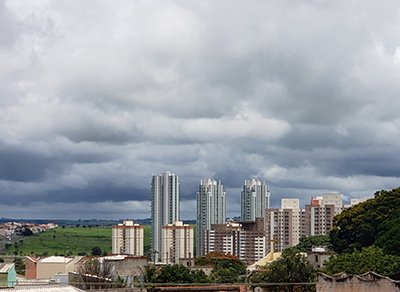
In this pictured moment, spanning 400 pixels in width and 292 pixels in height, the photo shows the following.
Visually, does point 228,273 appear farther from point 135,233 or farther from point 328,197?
point 328,197

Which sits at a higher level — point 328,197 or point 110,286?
point 328,197

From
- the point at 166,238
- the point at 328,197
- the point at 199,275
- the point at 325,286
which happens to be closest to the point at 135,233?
the point at 166,238

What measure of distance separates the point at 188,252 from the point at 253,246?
10.3 m

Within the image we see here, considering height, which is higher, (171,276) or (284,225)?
(284,225)

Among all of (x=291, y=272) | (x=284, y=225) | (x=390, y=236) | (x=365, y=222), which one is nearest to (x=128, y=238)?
(x=284, y=225)

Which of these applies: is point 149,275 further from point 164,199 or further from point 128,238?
point 164,199

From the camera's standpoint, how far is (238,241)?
142250 millimetres

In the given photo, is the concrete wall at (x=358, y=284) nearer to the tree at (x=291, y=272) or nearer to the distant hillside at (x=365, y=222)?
the tree at (x=291, y=272)

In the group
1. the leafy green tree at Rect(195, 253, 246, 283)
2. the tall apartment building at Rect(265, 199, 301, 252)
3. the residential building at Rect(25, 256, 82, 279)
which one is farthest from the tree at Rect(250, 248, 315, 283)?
the tall apartment building at Rect(265, 199, 301, 252)

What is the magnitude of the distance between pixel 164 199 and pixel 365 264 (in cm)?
12723

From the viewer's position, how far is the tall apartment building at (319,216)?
14025cm

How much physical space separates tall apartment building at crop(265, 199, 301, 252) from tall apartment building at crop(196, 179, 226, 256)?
29.3 meters

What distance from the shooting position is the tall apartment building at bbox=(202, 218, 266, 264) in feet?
452

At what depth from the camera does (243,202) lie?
190m
